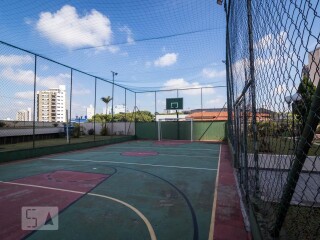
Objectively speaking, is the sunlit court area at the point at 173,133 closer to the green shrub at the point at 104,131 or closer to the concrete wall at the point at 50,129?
the concrete wall at the point at 50,129

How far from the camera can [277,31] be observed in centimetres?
157

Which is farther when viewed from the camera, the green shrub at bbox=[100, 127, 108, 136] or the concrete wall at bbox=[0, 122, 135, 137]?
the green shrub at bbox=[100, 127, 108, 136]

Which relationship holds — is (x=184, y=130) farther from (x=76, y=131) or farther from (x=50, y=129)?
(x=50, y=129)

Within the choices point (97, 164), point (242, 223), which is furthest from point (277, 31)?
point (97, 164)

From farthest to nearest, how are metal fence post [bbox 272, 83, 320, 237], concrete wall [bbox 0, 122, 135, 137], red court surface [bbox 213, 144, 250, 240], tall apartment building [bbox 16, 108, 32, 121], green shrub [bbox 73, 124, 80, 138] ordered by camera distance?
green shrub [bbox 73, 124, 80, 138]
concrete wall [bbox 0, 122, 135, 137]
tall apartment building [bbox 16, 108, 32, 121]
red court surface [bbox 213, 144, 250, 240]
metal fence post [bbox 272, 83, 320, 237]

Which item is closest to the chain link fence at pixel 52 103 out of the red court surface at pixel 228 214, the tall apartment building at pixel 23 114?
the tall apartment building at pixel 23 114

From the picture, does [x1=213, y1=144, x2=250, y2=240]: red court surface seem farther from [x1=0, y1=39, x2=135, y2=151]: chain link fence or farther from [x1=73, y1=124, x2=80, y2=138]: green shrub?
[x1=73, y1=124, x2=80, y2=138]: green shrub

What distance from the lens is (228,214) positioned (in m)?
3.93

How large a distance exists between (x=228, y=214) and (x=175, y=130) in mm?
16771

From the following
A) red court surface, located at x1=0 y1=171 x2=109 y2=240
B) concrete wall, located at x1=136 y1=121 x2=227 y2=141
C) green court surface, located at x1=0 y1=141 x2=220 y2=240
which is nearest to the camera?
green court surface, located at x1=0 y1=141 x2=220 y2=240

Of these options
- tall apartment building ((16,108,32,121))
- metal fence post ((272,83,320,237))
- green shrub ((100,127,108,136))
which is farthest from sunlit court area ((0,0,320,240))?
green shrub ((100,127,108,136))

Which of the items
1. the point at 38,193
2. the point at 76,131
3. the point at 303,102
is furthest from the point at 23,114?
the point at 303,102

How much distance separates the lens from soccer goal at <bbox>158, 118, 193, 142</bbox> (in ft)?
66.4

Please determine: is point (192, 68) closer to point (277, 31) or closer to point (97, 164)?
point (97, 164)
